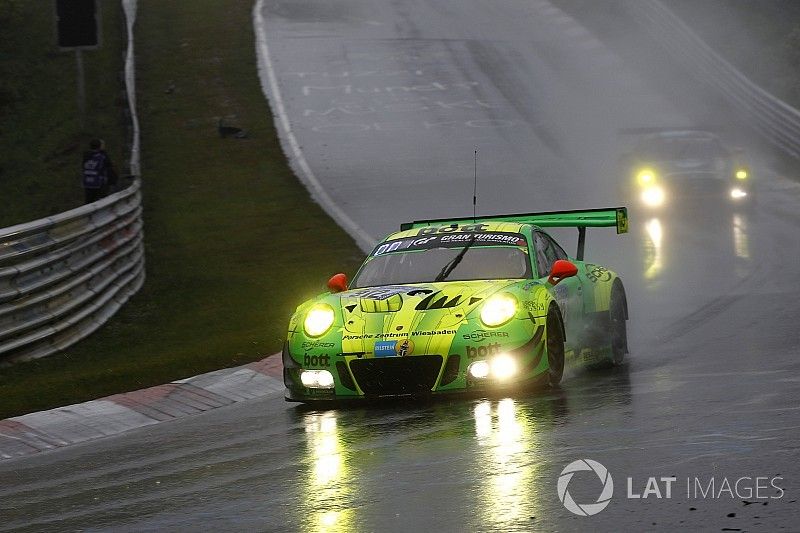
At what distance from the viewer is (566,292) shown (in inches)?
425

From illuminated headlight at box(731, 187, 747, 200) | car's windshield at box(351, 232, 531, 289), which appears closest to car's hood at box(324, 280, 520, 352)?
car's windshield at box(351, 232, 531, 289)

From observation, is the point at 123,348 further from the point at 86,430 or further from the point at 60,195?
the point at 60,195

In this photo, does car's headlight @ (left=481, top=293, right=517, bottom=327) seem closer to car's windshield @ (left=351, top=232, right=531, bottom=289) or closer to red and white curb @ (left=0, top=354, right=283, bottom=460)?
car's windshield @ (left=351, top=232, right=531, bottom=289)

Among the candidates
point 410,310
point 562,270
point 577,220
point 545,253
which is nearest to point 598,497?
point 410,310

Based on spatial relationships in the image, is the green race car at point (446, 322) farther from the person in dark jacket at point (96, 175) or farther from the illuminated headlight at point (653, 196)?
the illuminated headlight at point (653, 196)

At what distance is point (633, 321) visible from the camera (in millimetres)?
14234

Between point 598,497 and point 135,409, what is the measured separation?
15.3ft

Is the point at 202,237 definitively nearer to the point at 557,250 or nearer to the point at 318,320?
the point at 557,250

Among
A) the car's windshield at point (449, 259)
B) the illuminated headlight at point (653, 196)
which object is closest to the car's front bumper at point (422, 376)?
the car's windshield at point (449, 259)

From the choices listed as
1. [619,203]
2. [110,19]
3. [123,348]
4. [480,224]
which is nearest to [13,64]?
[110,19]

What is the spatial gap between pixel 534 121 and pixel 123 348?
841 inches

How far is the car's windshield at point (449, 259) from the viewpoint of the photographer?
10672 mm

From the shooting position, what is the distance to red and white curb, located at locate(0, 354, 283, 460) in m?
9.20

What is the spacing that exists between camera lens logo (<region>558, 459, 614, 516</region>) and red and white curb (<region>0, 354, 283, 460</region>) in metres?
3.62
